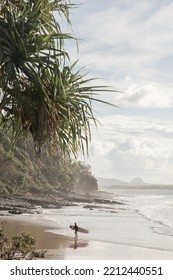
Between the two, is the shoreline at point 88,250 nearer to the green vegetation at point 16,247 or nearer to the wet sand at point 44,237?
the wet sand at point 44,237

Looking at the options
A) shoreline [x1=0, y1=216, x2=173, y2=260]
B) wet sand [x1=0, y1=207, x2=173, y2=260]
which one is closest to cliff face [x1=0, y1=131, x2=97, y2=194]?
wet sand [x1=0, y1=207, x2=173, y2=260]

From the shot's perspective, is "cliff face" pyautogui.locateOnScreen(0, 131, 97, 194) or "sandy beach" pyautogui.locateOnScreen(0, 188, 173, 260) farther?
"cliff face" pyautogui.locateOnScreen(0, 131, 97, 194)

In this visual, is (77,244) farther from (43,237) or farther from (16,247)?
(16,247)

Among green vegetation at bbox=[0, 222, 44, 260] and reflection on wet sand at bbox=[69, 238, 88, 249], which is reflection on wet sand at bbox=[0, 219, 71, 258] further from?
green vegetation at bbox=[0, 222, 44, 260]

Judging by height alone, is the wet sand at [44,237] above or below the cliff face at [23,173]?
below

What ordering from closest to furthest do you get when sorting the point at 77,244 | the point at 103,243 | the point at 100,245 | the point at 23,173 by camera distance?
the point at 77,244
the point at 100,245
the point at 103,243
the point at 23,173

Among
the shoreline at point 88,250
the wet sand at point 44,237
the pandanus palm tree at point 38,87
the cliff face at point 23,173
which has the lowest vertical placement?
the shoreline at point 88,250

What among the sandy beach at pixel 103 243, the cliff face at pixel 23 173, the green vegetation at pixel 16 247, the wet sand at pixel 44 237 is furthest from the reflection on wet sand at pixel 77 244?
the cliff face at pixel 23 173

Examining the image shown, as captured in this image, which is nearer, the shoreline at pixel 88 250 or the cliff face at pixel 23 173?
the shoreline at pixel 88 250

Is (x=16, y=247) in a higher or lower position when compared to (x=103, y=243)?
higher

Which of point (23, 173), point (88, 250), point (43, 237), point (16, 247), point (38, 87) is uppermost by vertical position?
point (23, 173)

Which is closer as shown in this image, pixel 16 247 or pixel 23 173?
pixel 16 247

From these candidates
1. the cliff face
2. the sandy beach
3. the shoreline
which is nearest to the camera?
the shoreline

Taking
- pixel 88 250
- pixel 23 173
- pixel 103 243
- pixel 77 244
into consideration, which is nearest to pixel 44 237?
pixel 77 244
